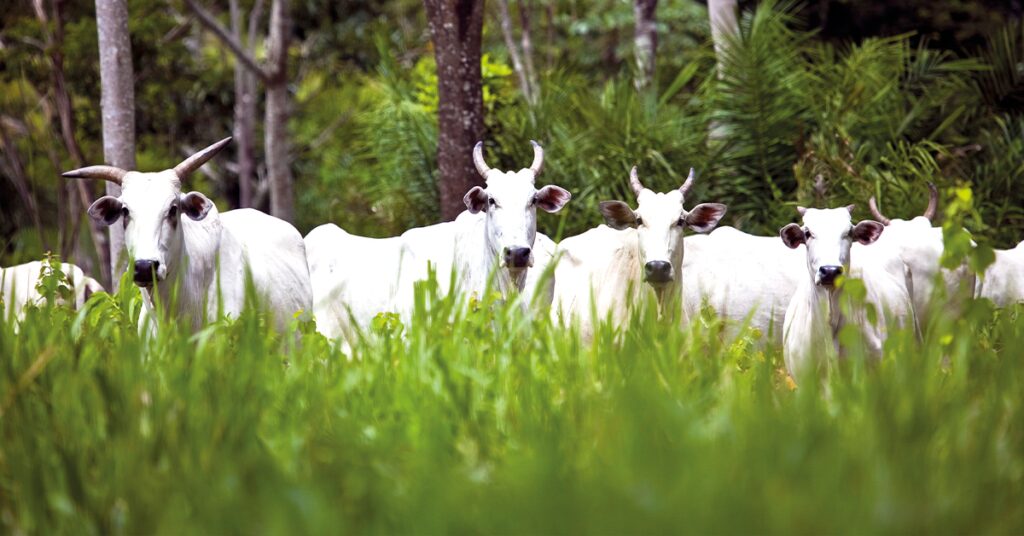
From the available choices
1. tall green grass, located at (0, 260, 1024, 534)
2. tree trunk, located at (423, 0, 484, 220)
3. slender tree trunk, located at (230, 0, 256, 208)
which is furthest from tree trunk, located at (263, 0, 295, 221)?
tall green grass, located at (0, 260, 1024, 534)

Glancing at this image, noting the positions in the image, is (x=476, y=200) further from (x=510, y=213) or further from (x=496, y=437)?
(x=496, y=437)

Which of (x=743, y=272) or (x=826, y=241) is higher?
(x=826, y=241)

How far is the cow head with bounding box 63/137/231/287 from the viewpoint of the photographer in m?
6.13

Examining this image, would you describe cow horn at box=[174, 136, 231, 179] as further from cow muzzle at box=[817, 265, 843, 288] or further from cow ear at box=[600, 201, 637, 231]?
cow muzzle at box=[817, 265, 843, 288]

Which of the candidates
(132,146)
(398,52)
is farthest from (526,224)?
(398,52)

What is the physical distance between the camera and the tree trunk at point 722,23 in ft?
36.4

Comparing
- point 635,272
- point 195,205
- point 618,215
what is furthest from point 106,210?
point 635,272

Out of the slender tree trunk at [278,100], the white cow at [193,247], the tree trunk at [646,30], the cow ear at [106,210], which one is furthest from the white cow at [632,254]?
the slender tree trunk at [278,100]

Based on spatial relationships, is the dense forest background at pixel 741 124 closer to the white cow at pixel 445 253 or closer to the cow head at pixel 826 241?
the white cow at pixel 445 253

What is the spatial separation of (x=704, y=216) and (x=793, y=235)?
67 centimetres

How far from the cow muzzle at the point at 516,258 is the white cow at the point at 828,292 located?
126cm

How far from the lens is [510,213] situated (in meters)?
6.96

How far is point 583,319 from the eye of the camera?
7539mm

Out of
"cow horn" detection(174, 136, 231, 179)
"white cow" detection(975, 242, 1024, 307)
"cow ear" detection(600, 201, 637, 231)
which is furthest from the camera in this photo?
"white cow" detection(975, 242, 1024, 307)
